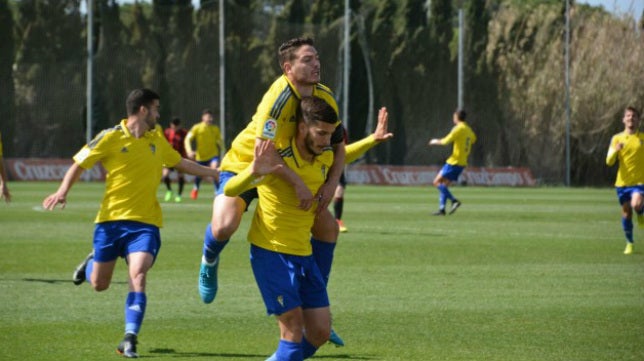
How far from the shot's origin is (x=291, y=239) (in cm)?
724

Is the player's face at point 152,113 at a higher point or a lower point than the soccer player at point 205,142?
higher

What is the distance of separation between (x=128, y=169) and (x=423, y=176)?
1657 inches

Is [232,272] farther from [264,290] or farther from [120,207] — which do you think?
[264,290]

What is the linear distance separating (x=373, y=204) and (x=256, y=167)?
2676 cm

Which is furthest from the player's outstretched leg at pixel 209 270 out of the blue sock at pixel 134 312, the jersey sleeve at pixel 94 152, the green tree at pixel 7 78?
the green tree at pixel 7 78

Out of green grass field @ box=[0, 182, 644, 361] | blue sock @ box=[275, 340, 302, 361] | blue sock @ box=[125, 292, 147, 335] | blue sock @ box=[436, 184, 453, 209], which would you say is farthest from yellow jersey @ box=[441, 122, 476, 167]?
blue sock @ box=[275, 340, 302, 361]

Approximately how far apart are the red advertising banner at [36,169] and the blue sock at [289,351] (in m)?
41.4

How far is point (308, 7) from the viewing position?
58.2m

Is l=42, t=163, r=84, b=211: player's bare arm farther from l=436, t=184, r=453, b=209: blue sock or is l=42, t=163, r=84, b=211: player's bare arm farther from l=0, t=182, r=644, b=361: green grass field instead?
l=436, t=184, r=453, b=209: blue sock

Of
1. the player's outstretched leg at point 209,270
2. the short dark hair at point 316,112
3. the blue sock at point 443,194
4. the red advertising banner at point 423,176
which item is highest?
the short dark hair at point 316,112

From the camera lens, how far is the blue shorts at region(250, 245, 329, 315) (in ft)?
23.2

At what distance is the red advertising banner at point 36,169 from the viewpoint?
156 feet

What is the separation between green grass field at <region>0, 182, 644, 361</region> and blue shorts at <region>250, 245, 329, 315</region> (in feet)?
6.66

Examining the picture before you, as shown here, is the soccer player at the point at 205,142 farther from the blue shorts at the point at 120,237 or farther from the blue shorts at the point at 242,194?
the blue shorts at the point at 242,194
